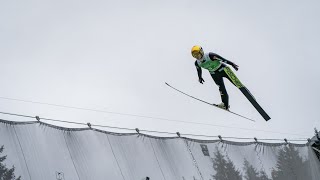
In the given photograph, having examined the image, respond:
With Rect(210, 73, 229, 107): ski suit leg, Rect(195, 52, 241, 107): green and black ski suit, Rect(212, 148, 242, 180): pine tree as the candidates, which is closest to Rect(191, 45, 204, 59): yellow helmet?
Rect(195, 52, 241, 107): green and black ski suit

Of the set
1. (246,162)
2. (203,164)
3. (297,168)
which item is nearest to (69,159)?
(203,164)

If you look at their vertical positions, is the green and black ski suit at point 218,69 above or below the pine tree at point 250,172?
above

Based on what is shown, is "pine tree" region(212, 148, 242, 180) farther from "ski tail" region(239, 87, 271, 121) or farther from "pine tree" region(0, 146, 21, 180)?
"pine tree" region(0, 146, 21, 180)

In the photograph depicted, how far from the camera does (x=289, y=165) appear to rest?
20.4 meters

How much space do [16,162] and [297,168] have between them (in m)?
13.8

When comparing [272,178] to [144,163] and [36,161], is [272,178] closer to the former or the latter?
[144,163]

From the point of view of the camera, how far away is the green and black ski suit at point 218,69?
11797 millimetres

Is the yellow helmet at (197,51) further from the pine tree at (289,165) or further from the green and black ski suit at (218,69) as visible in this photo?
the pine tree at (289,165)

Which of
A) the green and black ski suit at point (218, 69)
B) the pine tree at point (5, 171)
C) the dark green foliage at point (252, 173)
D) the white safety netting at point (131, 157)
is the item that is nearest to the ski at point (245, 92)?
the green and black ski suit at point (218, 69)

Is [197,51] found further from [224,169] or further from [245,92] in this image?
[224,169]

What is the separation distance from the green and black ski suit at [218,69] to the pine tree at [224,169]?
602 cm

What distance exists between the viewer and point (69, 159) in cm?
1295

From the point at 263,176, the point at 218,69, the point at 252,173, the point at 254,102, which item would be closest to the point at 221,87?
the point at 218,69

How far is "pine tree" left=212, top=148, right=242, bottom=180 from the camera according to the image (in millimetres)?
18250
